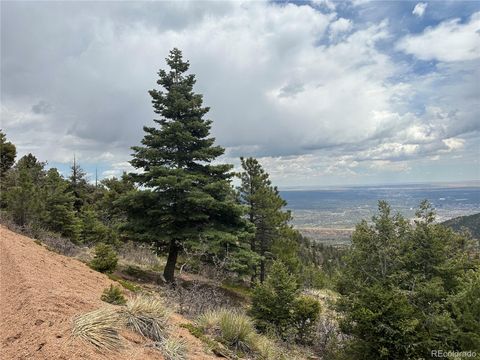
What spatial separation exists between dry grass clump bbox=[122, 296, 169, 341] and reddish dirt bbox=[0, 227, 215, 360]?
296mm

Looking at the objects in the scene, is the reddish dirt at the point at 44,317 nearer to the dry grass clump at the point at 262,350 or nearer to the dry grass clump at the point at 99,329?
the dry grass clump at the point at 99,329

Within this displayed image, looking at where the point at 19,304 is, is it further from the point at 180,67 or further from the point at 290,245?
the point at 290,245

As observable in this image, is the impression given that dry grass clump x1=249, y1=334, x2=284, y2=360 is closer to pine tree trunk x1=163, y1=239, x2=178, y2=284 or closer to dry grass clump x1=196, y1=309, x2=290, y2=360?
dry grass clump x1=196, y1=309, x2=290, y2=360

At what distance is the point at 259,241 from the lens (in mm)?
24094

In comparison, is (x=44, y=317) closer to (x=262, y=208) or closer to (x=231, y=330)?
(x=231, y=330)

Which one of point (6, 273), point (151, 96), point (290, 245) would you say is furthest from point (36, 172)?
point (6, 273)

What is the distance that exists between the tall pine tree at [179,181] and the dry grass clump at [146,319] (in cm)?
851

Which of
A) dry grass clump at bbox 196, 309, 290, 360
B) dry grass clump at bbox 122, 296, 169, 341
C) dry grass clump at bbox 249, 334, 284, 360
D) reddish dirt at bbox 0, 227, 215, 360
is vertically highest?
reddish dirt at bbox 0, 227, 215, 360

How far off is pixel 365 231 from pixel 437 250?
2664 mm

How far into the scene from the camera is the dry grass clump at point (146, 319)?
6.64 m

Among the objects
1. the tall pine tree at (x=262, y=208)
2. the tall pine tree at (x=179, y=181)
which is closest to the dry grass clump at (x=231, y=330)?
the tall pine tree at (x=179, y=181)

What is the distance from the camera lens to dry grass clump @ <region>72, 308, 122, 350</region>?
5395mm

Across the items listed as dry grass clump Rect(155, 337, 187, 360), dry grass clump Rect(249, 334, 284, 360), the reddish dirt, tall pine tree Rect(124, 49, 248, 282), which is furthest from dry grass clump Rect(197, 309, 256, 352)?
tall pine tree Rect(124, 49, 248, 282)

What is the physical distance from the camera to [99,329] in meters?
5.62
